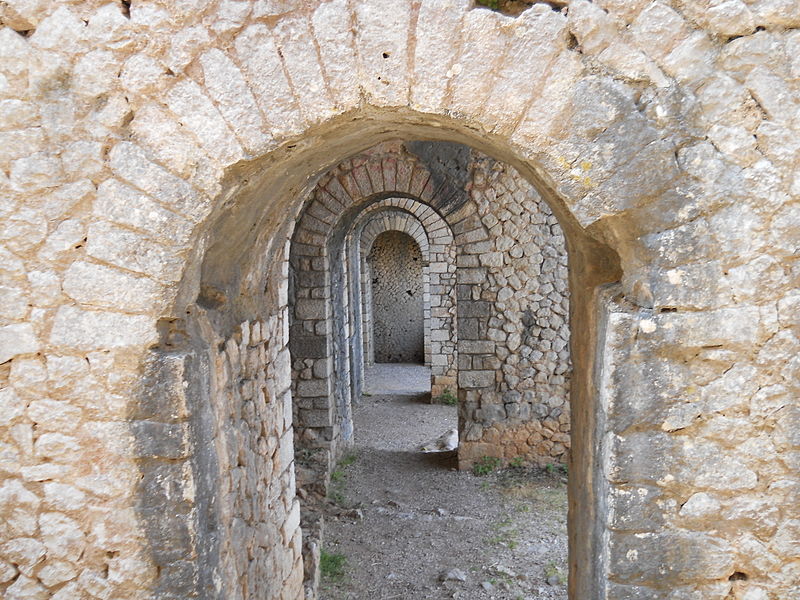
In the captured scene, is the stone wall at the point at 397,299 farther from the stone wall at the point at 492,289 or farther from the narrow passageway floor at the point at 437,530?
the stone wall at the point at 492,289

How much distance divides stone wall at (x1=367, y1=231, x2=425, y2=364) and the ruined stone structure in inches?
517

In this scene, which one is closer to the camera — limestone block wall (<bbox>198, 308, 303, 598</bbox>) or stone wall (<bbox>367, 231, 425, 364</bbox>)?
limestone block wall (<bbox>198, 308, 303, 598</bbox>)

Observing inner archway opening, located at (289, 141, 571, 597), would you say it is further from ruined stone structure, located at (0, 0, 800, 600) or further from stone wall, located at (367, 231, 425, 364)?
stone wall, located at (367, 231, 425, 364)

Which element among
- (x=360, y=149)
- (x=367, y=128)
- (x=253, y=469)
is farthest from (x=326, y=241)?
(x=367, y=128)

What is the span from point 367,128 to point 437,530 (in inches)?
172

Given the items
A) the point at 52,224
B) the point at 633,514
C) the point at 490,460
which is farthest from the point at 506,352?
the point at 52,224

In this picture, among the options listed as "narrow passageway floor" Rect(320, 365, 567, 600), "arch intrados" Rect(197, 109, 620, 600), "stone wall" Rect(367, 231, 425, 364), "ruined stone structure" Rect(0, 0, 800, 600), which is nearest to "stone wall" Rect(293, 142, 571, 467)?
"narrow passageway floor" Rect(320, 365, 567, 600)

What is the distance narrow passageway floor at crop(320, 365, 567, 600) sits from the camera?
16.6ft

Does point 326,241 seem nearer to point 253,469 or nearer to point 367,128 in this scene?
point 253,469

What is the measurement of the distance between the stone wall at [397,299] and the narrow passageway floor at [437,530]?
22.5 feet

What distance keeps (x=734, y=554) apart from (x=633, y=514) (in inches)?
13.5

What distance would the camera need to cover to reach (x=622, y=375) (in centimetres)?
222

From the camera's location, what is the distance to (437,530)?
19.8ft

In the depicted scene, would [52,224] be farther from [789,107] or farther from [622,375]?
[789,107]
